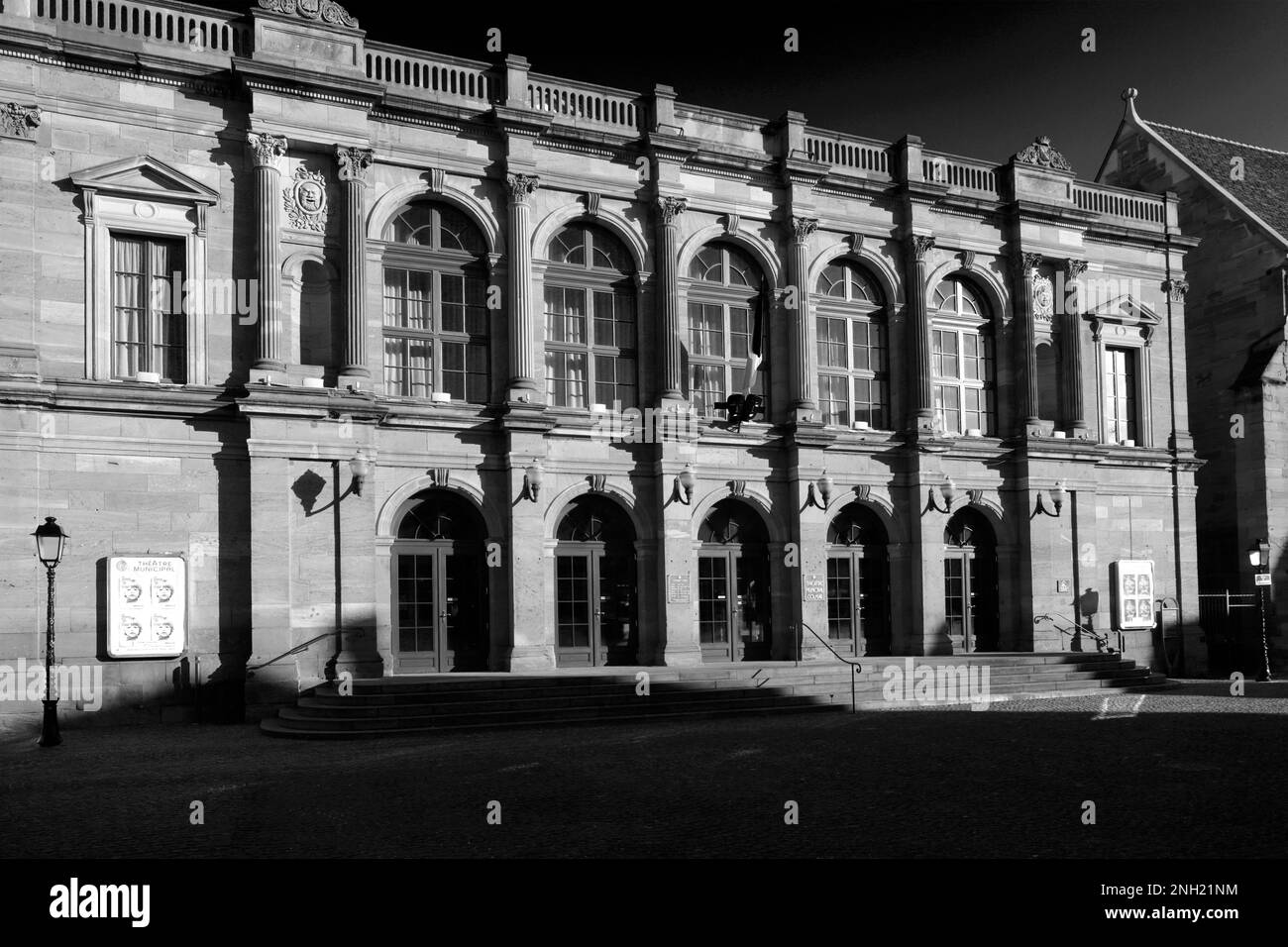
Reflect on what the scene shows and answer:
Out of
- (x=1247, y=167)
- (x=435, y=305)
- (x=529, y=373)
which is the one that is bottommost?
(x=529, y=373)

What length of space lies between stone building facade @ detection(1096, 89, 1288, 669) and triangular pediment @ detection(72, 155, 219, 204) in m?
27.9

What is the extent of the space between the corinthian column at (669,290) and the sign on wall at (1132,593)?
13273 millimetres

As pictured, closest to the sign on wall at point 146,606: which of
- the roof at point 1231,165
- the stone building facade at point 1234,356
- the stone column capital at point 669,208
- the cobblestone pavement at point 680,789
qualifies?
the cobblestone pavement at point 680,789

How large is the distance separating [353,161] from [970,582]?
17.8 m

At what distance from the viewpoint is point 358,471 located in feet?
72.2

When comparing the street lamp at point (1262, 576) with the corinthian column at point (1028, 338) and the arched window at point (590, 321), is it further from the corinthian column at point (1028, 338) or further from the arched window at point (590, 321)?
the arched window at point (590, 321)

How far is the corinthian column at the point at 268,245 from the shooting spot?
22.1m

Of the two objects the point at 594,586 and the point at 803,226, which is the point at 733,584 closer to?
the point at 594,586

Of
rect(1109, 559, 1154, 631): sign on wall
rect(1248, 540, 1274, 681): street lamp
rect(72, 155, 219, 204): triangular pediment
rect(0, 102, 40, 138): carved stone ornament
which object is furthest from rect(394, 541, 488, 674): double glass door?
rect(1248, 540, 1274, 681): street lamp

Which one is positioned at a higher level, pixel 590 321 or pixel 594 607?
pixel 590 321

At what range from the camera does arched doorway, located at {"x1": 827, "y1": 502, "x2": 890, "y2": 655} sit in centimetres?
2800

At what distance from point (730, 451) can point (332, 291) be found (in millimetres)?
9323

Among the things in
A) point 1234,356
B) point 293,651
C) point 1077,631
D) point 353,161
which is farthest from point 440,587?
point 1234,356
